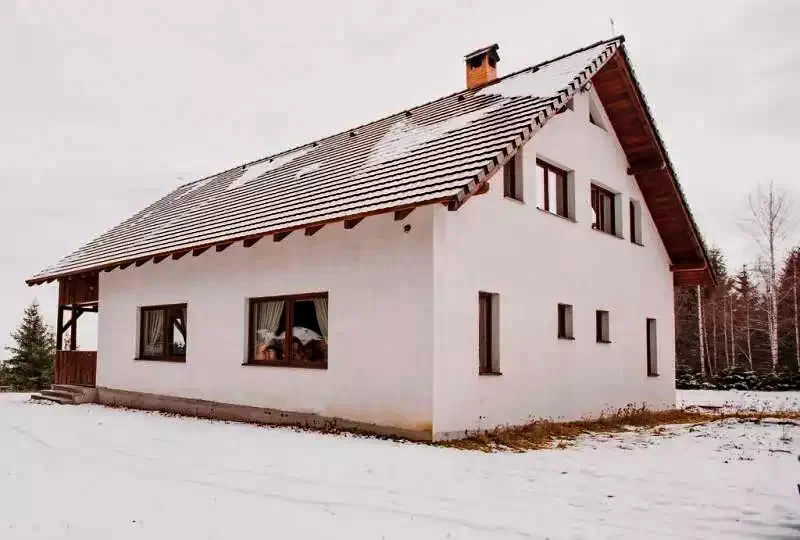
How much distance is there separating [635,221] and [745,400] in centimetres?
766

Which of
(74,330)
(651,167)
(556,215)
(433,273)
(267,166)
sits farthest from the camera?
(74,330)

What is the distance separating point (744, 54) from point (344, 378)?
16846 mm

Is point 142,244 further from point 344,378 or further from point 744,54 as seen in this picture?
point 744,54

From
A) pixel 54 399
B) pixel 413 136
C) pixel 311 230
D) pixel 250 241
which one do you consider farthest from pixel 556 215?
pixel 54 399

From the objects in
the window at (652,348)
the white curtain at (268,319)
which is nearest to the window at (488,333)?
the white curtain at (268,319)

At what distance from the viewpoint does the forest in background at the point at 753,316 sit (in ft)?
87.5

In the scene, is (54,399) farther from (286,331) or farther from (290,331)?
(290,331)

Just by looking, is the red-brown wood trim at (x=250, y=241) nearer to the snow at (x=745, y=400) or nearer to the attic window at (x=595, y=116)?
the attic window at (x=595, y=116)

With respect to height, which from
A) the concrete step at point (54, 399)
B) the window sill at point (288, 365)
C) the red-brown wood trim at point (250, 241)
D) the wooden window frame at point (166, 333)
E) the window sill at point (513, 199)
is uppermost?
the window sill at point (513, 199)

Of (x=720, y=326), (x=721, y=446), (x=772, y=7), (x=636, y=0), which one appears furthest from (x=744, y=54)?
(x=720, y=326)

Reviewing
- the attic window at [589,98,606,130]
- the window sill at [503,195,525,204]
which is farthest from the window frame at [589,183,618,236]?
the window sill at [503,195,525,204]

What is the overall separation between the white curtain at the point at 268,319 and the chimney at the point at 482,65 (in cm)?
696

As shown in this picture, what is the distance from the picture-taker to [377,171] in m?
11.6

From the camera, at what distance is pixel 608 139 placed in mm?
14727
